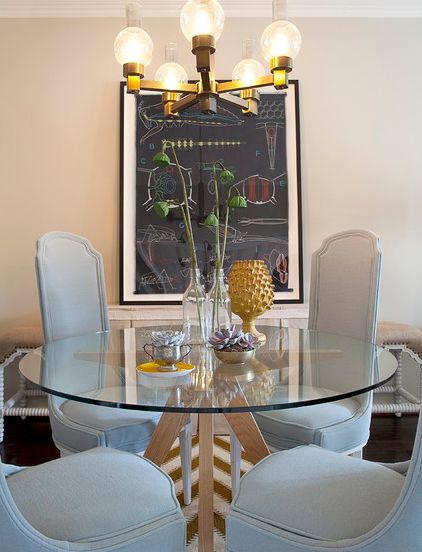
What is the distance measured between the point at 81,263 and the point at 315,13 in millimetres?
2429

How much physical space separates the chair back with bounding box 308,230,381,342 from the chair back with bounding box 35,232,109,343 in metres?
1.02

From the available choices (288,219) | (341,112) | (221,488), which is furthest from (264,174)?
(221,488)

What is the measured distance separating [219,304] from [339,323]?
0.67m

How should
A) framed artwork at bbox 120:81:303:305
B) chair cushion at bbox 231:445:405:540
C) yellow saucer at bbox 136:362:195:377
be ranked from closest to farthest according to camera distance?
chair cushion at bbox 231:445:405:540, yellow saucer at bbox 136:362:195:377, framed artwork at bbox 120:81:303:305

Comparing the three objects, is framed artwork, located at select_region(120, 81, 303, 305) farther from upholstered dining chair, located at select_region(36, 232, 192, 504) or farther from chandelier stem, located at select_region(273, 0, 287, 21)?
chandelier stem, located at select_region(273, 0, 287, 21)

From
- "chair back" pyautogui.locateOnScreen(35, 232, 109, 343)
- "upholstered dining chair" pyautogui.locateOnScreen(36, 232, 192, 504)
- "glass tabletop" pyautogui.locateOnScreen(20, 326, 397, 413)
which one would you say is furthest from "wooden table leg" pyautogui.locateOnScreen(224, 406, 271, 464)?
"chair back" pyautogui.locateOnScreen(35, 232, 109, 343)

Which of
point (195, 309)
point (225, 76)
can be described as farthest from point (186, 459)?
point (225, 76)

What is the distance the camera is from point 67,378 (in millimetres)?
1484

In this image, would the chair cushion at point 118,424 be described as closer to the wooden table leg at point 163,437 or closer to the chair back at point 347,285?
the wooden table leg at point 163,437

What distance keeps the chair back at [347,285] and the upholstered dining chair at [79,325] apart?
797 millimetres

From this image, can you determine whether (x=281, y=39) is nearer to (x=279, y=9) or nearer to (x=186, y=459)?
(x=279, y=9)

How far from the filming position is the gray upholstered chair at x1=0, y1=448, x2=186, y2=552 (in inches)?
38.4

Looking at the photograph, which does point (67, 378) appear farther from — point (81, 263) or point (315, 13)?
point (315, 13)

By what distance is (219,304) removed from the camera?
1.95 m
